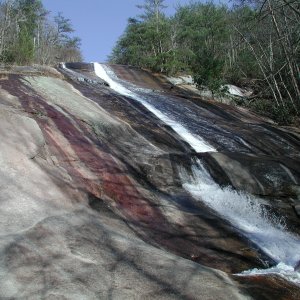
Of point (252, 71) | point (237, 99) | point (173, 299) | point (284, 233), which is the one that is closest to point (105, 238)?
point (173, 299)

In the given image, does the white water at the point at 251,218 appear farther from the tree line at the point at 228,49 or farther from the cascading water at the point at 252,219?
the tree line at the point at 228,49

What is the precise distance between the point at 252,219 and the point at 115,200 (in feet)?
8.81

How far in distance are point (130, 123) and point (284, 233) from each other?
5709 millimetres

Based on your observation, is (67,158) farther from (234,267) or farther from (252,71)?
(252,71)

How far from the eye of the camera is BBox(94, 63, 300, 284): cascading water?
690cm

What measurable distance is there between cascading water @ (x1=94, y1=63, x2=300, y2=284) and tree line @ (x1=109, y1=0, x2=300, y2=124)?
7990mm

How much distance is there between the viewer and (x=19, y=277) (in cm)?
392

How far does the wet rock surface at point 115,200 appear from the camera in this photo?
4.16 meters

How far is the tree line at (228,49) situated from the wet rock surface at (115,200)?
573cm

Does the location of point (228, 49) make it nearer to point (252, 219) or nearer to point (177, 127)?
point (177, 127)

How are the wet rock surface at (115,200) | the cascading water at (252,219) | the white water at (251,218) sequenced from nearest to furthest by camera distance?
the wet rock surface at (115,200) → the cascading water at (252,219) → the white water at (251,218)

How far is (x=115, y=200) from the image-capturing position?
7359 millimetres

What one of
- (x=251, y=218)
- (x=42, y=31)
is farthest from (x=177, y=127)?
(x=42, y=31)

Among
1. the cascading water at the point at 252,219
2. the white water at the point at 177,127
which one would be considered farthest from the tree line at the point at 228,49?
the cascading water at the point at 252,219
